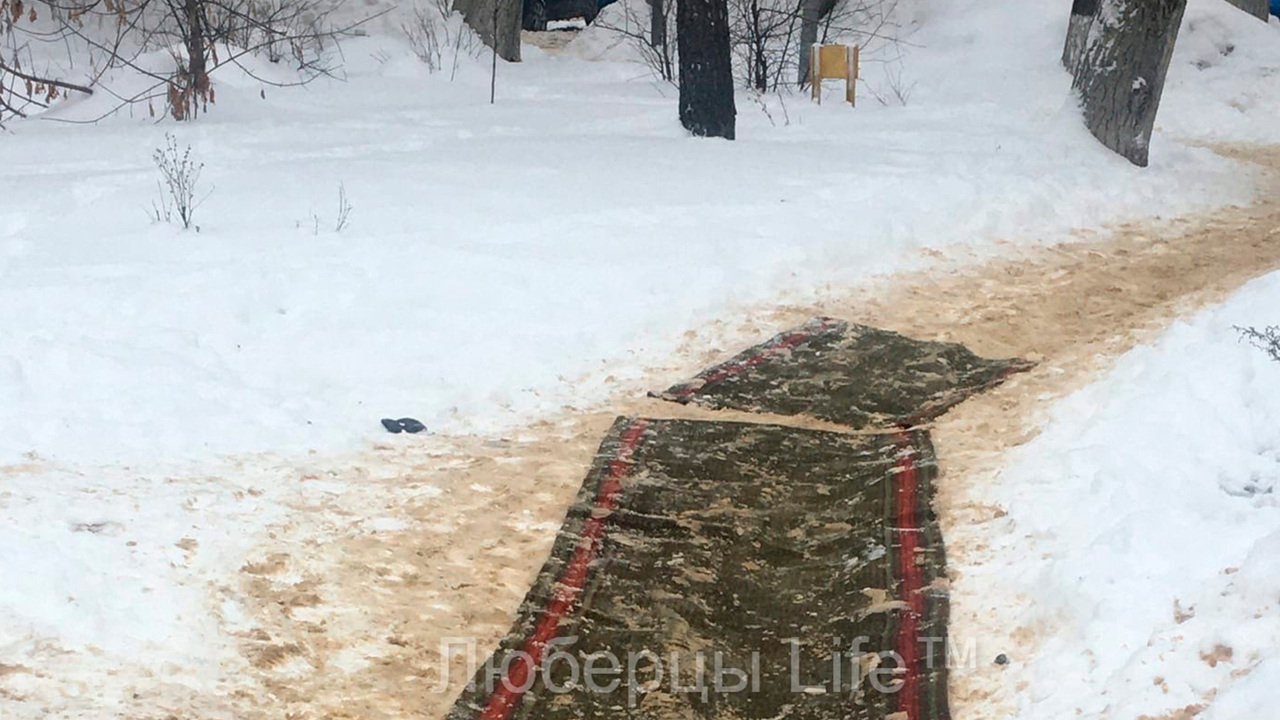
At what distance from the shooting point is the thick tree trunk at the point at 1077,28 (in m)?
15.9

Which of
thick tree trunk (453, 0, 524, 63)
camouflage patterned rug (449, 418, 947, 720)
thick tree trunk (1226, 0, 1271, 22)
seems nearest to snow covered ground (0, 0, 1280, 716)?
camouflage patterned rug (449, 418, 947, 720)

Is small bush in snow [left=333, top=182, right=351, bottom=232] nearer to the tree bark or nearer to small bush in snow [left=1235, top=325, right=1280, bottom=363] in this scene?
the tree bark

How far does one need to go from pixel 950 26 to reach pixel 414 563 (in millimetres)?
15071

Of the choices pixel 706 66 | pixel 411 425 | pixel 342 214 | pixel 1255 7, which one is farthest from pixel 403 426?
pixel 1255 7

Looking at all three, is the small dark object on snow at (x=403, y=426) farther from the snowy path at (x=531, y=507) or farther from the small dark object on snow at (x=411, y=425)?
the snowy path at (x=531, y=507)

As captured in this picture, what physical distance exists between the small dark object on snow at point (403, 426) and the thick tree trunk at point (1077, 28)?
38.3 ft

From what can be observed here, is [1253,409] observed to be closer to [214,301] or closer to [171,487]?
[171,487]

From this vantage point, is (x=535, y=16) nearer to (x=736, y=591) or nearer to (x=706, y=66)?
(x=706, y=66)

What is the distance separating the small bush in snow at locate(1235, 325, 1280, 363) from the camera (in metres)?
5.20

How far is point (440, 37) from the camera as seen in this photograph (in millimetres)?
17594

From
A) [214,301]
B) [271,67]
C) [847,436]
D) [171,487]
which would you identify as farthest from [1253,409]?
[271,67]

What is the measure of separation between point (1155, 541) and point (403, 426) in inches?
126

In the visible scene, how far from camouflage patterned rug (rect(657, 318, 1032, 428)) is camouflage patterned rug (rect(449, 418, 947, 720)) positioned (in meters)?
0.37

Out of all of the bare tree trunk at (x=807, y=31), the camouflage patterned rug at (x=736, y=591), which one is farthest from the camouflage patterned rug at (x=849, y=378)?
the bare tree trunk at (x=807, y=31)
